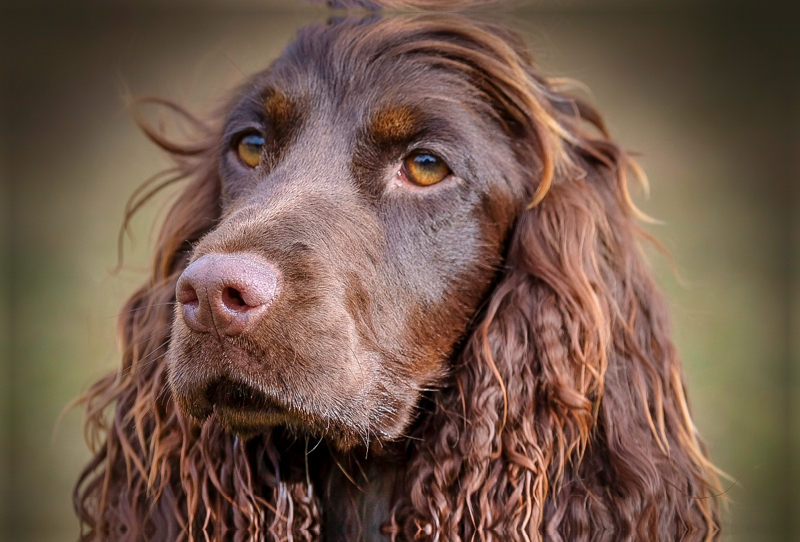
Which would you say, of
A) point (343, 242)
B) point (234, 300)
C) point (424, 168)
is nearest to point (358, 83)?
point (424, 168)

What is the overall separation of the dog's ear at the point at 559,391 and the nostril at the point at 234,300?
76 centimetres

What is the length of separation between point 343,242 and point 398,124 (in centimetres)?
40

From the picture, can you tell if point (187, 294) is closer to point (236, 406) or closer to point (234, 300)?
point (234, 300)

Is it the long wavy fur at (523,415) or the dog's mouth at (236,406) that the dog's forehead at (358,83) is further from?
the dog's mouth at (236,406)

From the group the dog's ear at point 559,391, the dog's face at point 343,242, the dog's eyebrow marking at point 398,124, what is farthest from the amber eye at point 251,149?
the dog's ear at point 559,391

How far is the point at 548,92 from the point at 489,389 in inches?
38.9

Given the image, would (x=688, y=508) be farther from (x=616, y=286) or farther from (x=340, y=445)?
(x=340, y=445)

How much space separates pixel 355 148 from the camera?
2.25 meters

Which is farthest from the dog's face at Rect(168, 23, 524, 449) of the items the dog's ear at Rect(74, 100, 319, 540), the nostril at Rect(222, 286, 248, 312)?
the dog's ear at Rect(74, 100, 319, 540)

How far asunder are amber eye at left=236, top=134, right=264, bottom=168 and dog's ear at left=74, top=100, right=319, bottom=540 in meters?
0.24

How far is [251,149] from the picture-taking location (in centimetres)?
246

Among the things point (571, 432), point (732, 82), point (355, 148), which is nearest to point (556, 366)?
point (571, 432)

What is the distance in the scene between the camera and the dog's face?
72.4 inches

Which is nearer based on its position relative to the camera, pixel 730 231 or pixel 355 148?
pixel 355 148
